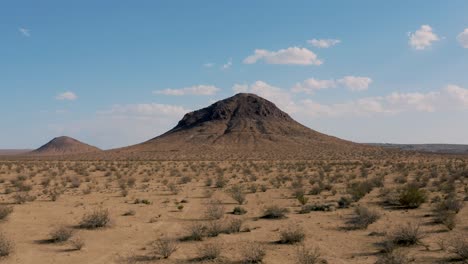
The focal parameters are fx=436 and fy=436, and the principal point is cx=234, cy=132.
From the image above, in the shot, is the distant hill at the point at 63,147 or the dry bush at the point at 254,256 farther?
the distant hill at the point at 63,147

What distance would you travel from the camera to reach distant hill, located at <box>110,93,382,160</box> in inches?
3937

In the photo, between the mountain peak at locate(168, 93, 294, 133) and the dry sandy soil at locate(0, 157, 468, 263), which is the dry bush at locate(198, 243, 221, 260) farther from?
the mountain peak at locate(168, 93, 294, 133)

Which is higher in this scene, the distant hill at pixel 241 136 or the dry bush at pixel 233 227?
the distant hill at pixel 241 136

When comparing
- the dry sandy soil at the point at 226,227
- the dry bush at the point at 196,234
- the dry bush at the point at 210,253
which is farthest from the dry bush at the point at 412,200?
the dry bush at the point at 210,253

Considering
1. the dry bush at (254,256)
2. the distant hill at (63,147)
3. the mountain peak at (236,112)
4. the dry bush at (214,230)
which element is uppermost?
the mountain peak at (236,112)

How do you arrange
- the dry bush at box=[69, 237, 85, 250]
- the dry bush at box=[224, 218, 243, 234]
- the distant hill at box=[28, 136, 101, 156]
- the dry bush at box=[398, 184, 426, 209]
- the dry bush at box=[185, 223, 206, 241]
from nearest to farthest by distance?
the dry bush at box=[69, 237, 85, 250] < the dry bush at box=[185, 223, 206, 241] < the dry bush at box=[224, 218, 243, 234] < the dry bush at box=[398, 184, 426, 209] < the distant hill at box=[28, 136, 101, 156]

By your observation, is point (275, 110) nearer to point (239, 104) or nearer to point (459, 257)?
point (239, 104)

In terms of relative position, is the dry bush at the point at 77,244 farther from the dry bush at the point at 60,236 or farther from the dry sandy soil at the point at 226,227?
the dry bush at the point at 60,236

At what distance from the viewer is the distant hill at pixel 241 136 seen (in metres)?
100

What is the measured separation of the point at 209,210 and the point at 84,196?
970 cm

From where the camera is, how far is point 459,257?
1074 cm

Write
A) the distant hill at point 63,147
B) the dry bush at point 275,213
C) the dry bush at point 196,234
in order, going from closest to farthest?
1. the dry bush at point 196,234
2. the dry bush at point 275,213
3. the distant hill at point 63,147

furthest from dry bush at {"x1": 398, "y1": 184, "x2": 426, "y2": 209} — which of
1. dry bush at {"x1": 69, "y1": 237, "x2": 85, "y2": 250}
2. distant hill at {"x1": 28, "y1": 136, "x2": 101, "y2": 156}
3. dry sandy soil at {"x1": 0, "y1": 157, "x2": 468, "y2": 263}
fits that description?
distant hill at {"x1": 28, "y1": 136, "x2": 101, "y2": 156}

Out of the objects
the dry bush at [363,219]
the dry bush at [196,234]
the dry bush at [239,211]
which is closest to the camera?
the dry bush at [196,234]
